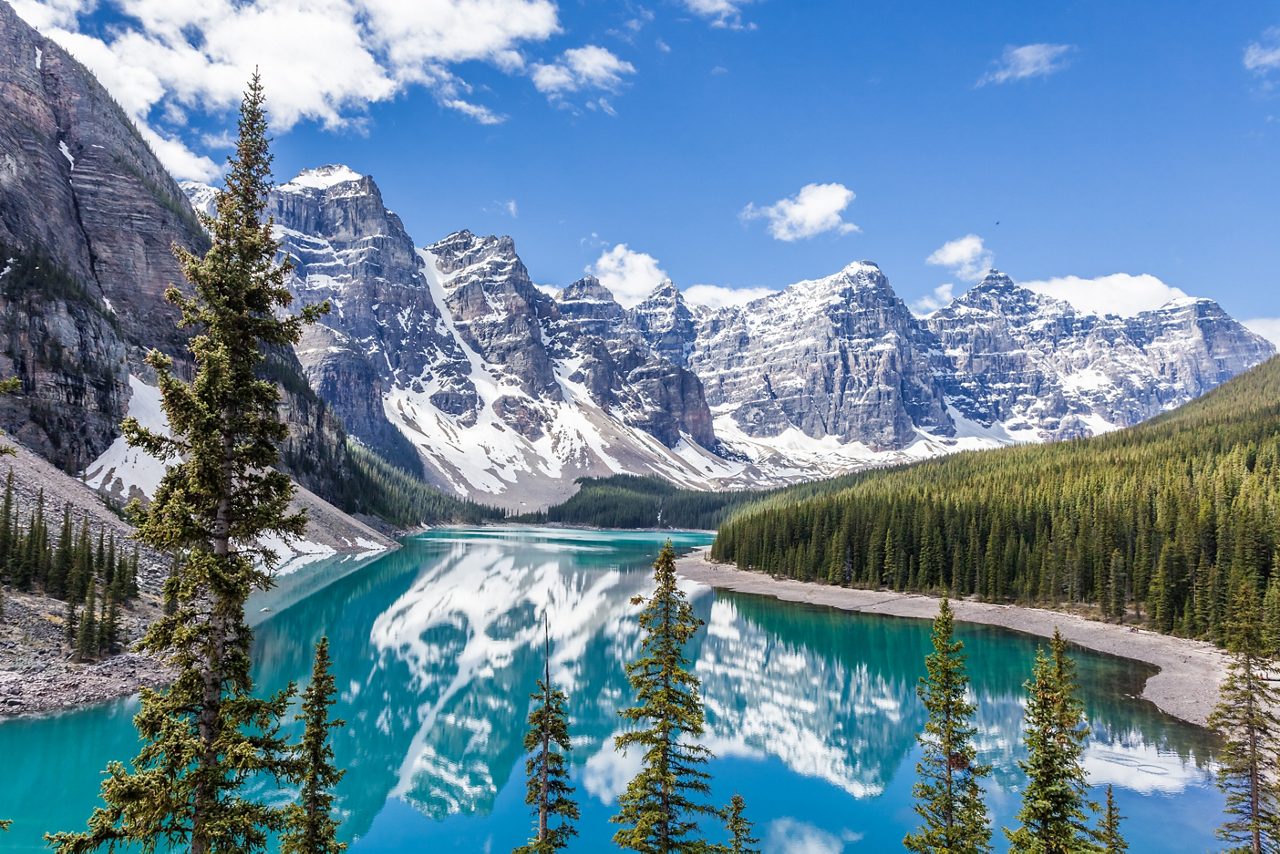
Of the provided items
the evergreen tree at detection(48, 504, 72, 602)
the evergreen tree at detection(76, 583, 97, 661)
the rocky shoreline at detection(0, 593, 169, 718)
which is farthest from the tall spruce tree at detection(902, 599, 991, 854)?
the evergreen tree at detection(48, 504, 72, 602)

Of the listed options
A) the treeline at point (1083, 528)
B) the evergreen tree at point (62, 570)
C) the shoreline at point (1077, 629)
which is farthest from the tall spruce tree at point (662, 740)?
the treeline at point (1083, 528)

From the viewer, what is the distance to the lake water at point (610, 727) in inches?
1049

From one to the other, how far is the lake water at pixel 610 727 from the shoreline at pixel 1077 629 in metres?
1.99

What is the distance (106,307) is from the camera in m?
112

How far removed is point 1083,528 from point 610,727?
55696mm

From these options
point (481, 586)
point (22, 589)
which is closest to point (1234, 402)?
point (481, 586)

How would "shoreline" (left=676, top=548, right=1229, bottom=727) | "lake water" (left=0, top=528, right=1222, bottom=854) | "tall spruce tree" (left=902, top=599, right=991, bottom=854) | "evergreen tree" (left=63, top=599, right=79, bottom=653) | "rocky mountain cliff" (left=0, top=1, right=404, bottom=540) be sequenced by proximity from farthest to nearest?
1. "rocky mountain cliff" (left=0, top=1, right=404, bottom=540)
2. "shoreline" (left=676, top=548, right=1229, bottom=727)
3. "evergreen tree" (left=63, top=599, right=79, bottom=653)
4. "lake water" (left=0, top=528, right=1222, bottom=854)
5. "tall spruce tree" (left=902, top=599, right=991, bottom=854)

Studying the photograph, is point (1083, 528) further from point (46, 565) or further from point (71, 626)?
point (46, 565)

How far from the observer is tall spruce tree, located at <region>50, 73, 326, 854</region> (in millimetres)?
8859

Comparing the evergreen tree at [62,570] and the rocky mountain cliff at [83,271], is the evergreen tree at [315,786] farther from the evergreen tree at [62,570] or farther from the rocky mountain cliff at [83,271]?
the rocky mountain cliff at [83,271]

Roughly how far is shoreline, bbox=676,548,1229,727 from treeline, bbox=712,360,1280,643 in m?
2.93

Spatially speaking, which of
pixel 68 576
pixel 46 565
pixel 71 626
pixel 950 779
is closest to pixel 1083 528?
pixel 950 779

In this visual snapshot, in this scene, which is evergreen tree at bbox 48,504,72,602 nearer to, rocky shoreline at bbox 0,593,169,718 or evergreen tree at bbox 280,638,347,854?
rocky shoreline at bbox 0,593,169,718

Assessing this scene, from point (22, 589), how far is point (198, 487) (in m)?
42.9
